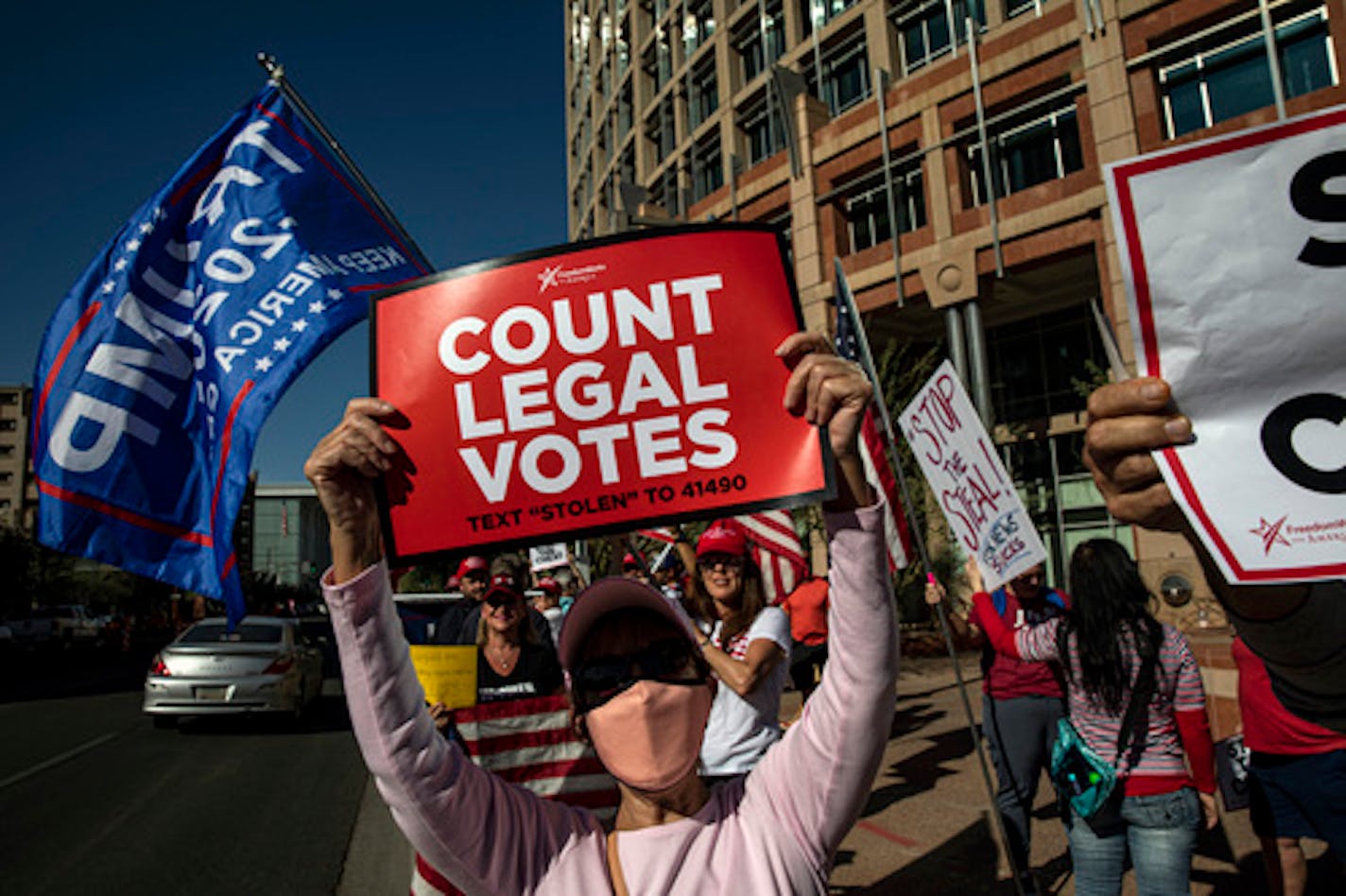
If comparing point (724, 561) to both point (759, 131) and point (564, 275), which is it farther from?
point (759, 131)

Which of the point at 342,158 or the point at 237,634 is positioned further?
the point at 237,634

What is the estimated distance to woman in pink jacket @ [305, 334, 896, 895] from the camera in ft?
5.26

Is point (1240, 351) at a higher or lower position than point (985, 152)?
lower

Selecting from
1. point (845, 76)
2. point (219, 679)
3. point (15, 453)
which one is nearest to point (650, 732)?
point (219, 679)

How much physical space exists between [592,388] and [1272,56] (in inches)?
745

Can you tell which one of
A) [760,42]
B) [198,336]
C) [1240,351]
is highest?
[760,42]

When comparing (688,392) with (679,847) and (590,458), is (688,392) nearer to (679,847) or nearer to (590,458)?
→ (590,458)

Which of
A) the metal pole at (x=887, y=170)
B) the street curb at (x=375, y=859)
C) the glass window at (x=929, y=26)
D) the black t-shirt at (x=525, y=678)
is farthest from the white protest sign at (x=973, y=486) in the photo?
the glass window at (x=929, y=26)

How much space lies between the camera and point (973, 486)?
3.96 metres

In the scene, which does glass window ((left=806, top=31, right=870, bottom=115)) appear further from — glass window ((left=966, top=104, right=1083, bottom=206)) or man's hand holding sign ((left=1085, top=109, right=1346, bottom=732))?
man's hand holding sign ((left=1085, top=109, right=1346, bottom=732))

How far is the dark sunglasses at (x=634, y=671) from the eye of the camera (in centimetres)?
180

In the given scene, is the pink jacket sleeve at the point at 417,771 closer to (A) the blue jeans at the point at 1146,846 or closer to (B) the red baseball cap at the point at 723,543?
(B) the red baseball cap at the point at 723,543

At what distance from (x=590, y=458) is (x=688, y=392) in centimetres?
28

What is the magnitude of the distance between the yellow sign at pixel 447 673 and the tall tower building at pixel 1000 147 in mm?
15087
